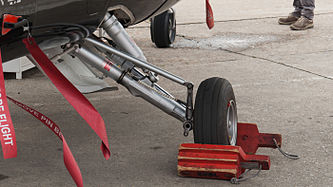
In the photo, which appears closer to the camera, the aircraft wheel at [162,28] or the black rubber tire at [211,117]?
the black rubber tire at [211,117]

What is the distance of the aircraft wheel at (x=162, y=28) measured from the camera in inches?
257

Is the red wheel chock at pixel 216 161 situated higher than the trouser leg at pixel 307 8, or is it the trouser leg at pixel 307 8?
the red wheel chock at pixel 216 161

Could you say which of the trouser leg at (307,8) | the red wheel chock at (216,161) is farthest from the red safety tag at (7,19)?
the trouser leg at (307,8)

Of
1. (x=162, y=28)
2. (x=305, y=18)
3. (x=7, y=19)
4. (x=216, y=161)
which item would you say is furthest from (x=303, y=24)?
(x=7, y=19)

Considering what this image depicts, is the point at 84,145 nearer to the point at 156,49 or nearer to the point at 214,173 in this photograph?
the point at 214,173

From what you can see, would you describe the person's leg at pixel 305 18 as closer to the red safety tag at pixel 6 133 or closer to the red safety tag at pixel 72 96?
the red safety tag at pixel 72 96

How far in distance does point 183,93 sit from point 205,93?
5.59 ft

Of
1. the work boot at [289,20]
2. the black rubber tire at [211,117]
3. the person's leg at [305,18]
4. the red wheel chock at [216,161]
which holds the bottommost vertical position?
the work boot at [289,20]

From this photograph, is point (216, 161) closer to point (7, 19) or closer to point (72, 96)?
point (72, 96)

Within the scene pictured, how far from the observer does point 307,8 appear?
A: 24.7ft

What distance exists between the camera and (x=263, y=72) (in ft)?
18.0

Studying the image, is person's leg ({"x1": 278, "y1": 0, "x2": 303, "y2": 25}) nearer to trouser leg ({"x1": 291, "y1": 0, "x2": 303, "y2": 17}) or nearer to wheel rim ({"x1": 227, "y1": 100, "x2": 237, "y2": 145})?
trouser leg ({"x1": 291, "y1": 0, "x2": 303, "y2": 17})

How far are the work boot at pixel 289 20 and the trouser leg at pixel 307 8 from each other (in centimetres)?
33

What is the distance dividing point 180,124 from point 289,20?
4.50m
